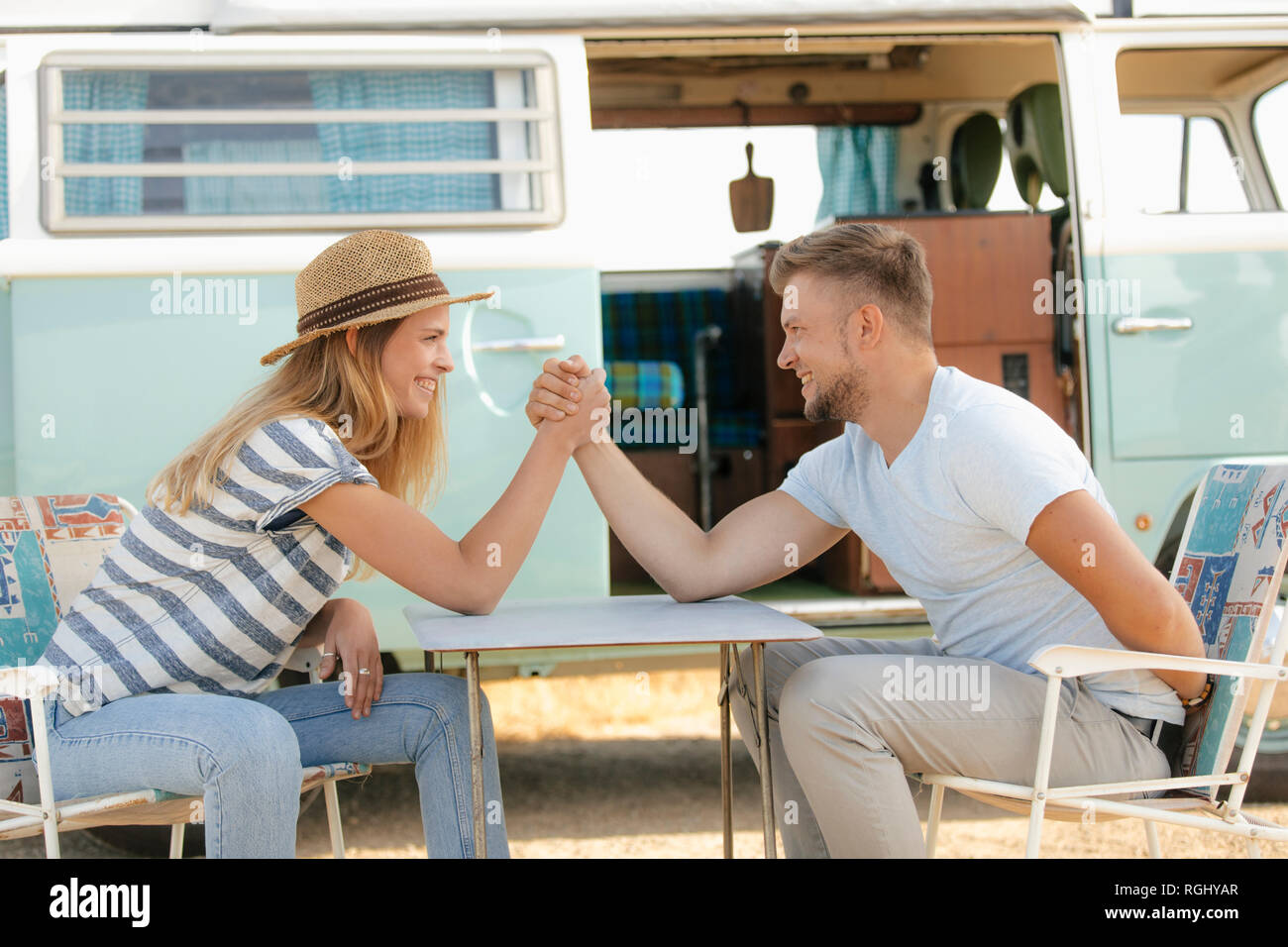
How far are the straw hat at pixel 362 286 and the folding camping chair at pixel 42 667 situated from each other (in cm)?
56

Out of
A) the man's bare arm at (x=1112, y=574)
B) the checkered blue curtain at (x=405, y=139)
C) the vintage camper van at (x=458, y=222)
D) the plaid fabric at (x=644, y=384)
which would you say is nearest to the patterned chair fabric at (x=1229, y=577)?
the man's bare arm at (x=1112, y=574)

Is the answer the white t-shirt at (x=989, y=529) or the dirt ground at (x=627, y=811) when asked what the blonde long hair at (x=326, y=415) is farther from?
the dirt ground at (x=627, y=811)

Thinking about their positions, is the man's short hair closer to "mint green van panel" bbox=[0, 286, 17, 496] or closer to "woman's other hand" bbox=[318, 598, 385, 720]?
"woman's other hand" bbox=[318, 598, 385, 720]

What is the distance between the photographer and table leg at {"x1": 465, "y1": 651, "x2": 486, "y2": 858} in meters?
1.62

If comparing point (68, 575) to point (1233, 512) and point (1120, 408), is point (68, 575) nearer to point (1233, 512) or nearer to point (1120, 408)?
point (1233, 512)

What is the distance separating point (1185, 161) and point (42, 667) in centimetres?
353

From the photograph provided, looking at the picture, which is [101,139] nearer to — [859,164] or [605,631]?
[605,631]

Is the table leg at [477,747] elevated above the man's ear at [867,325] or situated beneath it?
situated beneath

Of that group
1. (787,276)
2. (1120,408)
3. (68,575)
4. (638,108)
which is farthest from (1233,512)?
(638,108)

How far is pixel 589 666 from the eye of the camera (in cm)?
293

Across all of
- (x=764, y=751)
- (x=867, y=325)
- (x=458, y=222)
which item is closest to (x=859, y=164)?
(x=458, y=222)

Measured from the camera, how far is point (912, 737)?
1.64 meters

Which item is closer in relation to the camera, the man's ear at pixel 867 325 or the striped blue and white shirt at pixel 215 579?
the striped blue and white shirt at pixel 215 579

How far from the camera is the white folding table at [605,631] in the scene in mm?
1515
